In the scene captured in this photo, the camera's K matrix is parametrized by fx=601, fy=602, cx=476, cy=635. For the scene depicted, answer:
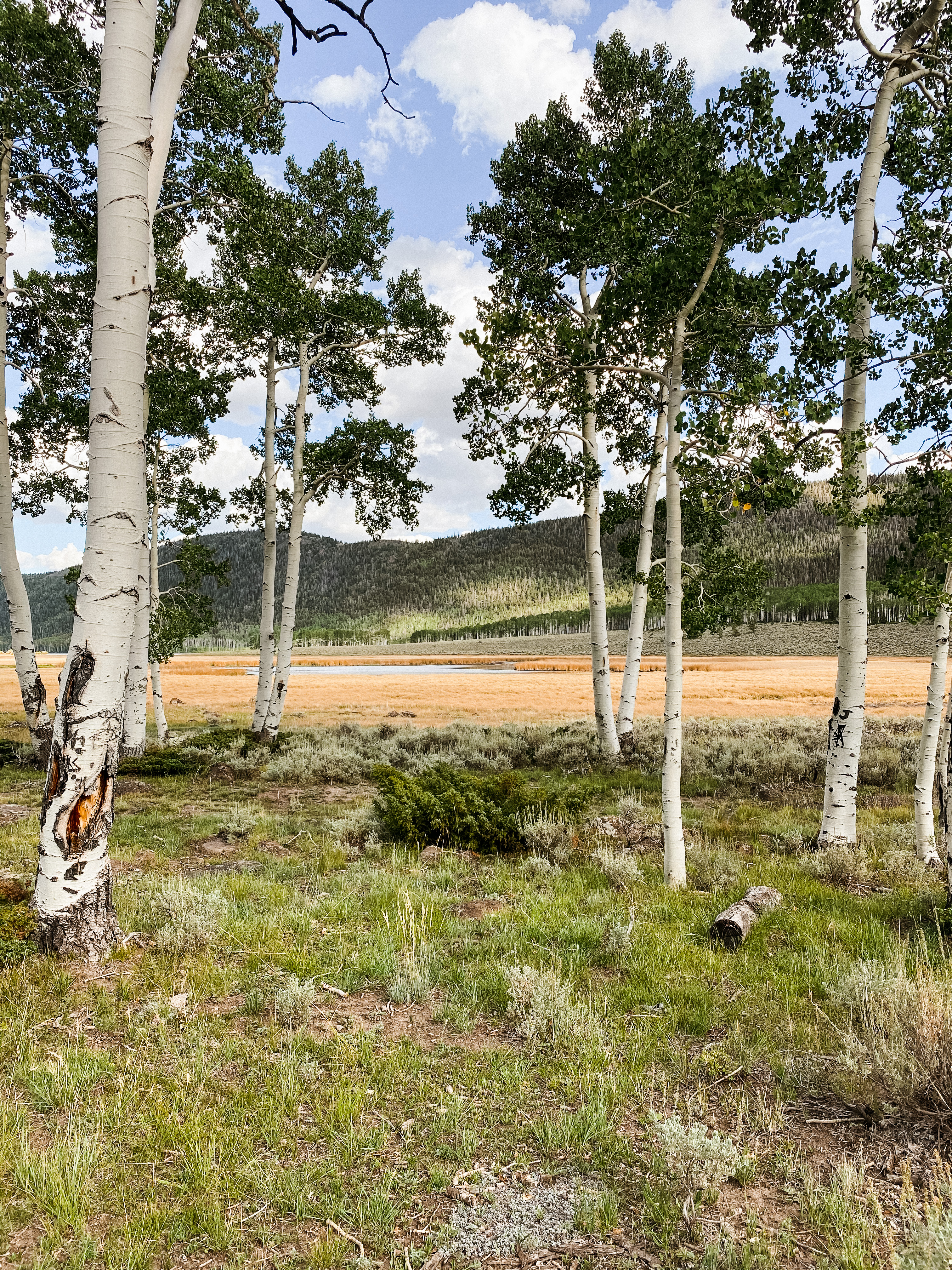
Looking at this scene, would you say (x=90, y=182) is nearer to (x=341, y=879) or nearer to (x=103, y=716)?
(x=103, y=716)

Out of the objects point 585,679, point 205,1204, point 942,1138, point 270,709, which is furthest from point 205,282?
point 585,679

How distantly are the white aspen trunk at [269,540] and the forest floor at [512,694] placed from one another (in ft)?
26.7

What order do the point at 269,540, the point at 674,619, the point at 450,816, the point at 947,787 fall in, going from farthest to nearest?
→ the point at 269,540 < the point at 450,816 < the point at 674,619 < the point at 947,787

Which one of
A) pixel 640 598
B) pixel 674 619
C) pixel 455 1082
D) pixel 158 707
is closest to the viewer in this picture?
pixel 455 1082

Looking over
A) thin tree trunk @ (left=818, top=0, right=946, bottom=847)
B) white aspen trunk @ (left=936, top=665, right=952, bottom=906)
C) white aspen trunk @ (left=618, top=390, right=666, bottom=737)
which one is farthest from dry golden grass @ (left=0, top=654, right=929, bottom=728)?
white aspen trunk @ (left=936, top=665, right=952, bottom=906)

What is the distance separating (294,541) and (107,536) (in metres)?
11.7

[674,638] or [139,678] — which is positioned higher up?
[674,638]

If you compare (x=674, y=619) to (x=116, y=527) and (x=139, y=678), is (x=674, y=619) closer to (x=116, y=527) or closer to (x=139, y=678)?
(x=116, y=527)

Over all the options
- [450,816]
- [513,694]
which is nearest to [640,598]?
[450,816]

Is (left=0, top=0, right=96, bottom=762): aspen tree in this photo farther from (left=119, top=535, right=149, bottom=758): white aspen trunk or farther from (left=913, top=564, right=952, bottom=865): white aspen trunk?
(left=913, top=564, right=952, bottom=865): white aspen trunk

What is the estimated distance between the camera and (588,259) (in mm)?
12289

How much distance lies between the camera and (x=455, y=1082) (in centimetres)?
338

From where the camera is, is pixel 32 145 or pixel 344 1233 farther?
pixel 32 145

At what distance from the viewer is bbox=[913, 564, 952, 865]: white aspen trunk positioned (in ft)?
24.7
